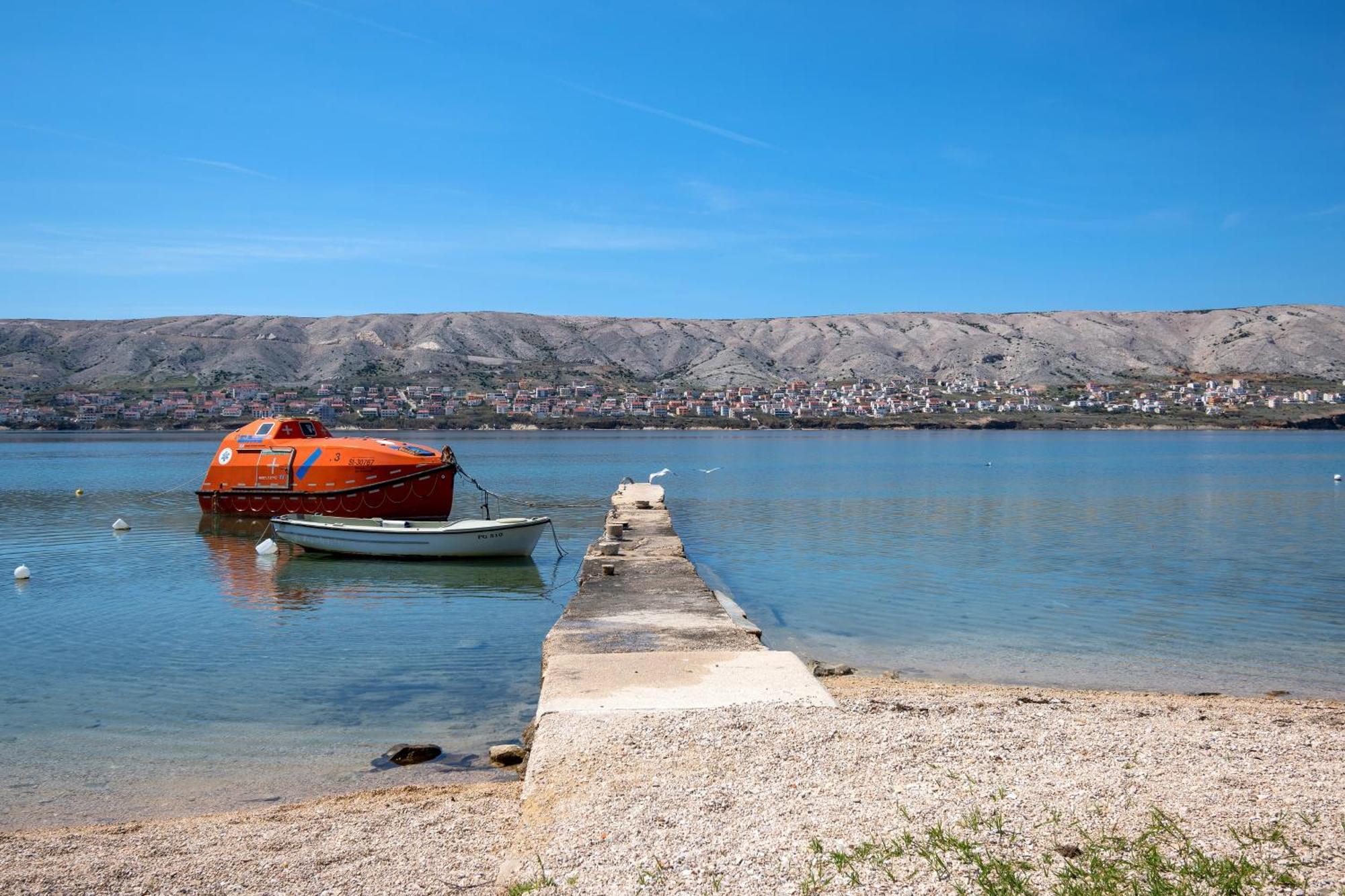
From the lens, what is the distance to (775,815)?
229 inches

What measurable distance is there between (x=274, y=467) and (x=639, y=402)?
119 meters

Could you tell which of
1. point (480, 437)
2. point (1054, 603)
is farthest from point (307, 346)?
point (1054, 603)

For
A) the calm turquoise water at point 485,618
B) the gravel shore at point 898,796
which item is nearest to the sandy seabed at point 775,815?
the gravel shore at point 898,796

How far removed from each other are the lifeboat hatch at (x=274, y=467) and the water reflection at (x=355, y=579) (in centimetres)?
340

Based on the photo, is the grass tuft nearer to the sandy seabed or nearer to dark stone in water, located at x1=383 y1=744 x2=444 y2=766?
the sandy seabed

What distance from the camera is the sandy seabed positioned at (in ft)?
17.0

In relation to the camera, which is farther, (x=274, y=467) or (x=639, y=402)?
(x=639, y=402)

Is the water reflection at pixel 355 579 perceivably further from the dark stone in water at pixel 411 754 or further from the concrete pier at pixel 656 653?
the dark stone in water at pixel 411 754

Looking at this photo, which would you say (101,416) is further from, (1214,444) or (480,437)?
(1214,444)

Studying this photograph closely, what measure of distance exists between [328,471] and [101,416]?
384 ft

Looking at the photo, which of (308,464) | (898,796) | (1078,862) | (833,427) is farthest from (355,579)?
(833,427)

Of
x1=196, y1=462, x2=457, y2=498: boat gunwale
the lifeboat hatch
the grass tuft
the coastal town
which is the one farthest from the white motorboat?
the coastal town

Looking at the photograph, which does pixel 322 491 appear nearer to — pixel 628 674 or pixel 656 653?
pixel 656 653

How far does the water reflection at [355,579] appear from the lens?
19344 mm
